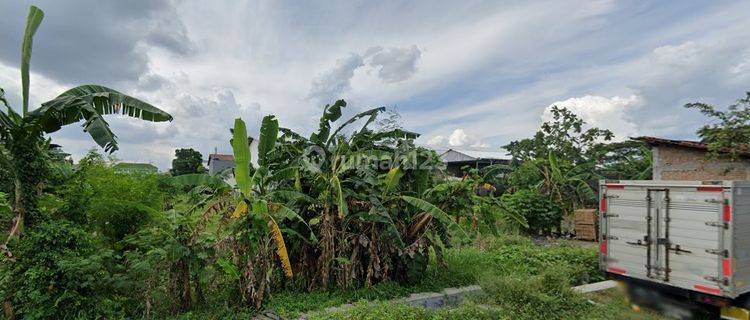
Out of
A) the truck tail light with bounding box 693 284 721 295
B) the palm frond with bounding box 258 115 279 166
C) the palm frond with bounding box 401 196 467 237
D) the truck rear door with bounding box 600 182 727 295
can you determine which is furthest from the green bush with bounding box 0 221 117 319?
the truck tail light with bounding box 693 284 721 295

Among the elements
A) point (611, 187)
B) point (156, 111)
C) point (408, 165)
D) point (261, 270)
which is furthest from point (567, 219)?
point (156, 111)

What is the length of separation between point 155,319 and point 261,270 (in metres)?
1.42

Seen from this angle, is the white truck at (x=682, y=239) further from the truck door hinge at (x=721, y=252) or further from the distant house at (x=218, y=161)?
the distant house at (x=218, y=161)

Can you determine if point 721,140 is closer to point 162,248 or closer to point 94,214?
point 162,248

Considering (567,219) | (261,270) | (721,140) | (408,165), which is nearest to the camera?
(261,270)

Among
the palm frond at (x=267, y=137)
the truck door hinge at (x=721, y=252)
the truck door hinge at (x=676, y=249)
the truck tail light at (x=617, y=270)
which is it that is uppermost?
the palm frond at (x=267, y=137)

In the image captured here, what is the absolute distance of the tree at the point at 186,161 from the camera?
32438mm

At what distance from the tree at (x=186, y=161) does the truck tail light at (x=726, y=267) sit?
3032cm

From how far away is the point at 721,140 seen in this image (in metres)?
8.55

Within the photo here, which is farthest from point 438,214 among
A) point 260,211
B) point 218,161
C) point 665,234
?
point 218,161

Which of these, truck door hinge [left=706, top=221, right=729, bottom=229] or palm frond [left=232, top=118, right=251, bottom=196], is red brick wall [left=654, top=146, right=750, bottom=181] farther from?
palm frond [left=232, top=118, right=251, bottom=196]

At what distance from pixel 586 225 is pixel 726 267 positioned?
28.1 ft

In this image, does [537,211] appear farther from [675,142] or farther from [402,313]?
[402,313]

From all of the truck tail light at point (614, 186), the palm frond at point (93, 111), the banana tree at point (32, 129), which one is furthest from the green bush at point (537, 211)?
the banana tree at point (32, 129)
